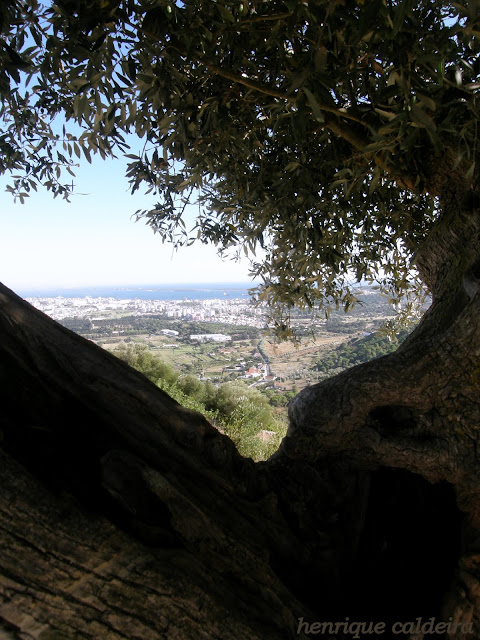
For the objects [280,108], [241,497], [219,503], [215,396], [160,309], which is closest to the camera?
[280,108]

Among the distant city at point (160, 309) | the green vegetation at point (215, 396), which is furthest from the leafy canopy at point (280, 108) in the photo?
the distant city at point (160, 309)

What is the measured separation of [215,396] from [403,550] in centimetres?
1254

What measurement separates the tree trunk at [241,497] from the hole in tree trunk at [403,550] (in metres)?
0.01

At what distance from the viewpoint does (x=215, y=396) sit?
15.6m

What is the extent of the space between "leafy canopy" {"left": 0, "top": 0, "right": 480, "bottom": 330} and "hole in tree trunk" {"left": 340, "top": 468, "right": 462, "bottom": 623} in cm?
220

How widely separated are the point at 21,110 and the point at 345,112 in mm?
3375

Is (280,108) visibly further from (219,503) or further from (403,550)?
(403,550)

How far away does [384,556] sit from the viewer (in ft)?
11.0

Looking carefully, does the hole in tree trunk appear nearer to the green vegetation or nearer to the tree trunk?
the tree trunk

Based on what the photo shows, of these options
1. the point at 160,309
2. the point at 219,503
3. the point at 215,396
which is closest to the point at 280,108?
the point at 219,503

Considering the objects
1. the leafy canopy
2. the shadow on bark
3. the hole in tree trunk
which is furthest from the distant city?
the shadow on bark

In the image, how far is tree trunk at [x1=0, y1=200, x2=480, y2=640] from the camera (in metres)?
1.99

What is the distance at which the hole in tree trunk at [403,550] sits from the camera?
119 inches

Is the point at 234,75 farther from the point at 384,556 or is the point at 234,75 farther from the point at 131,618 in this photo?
the point at 384,556
